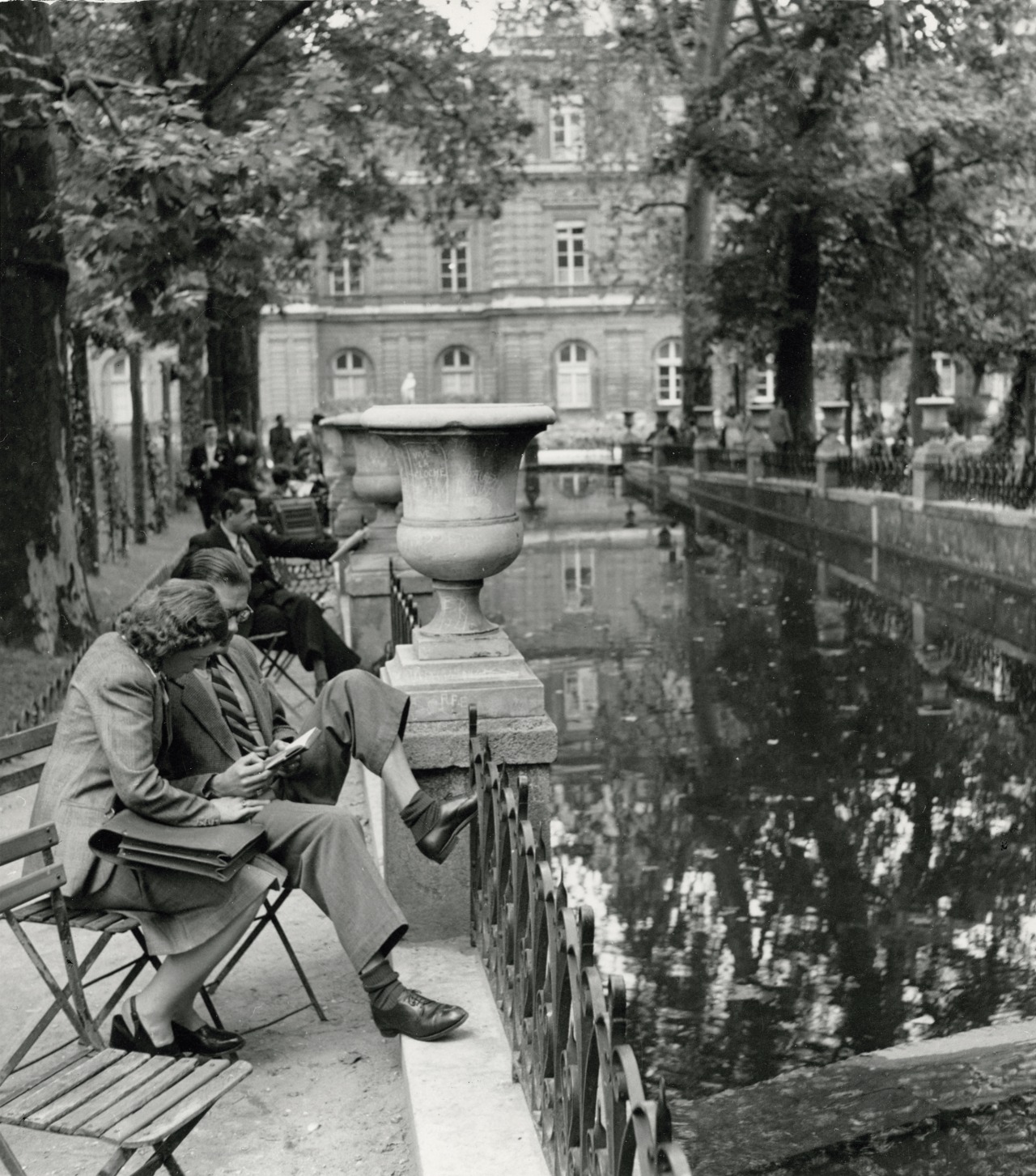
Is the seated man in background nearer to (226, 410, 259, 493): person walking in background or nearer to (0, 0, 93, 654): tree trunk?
(0, 0, 93, 654): tree trunk

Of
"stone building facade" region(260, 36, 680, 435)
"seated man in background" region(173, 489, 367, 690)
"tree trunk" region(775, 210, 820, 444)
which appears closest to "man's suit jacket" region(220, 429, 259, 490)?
"seated man in background" region(173, 489, 367, 690)

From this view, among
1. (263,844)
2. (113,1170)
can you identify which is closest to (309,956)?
(263,844)

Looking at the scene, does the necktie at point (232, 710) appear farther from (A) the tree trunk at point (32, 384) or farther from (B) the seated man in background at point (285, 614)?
(A) the tree trunk at point (32, 384)

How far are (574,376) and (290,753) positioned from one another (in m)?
57.7

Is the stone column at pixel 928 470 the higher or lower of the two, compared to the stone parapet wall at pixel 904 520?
higher

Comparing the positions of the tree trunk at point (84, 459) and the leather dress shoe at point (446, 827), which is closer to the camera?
the leather dress shoe at point (446, 827)

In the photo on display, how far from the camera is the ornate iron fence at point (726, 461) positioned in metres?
31.7

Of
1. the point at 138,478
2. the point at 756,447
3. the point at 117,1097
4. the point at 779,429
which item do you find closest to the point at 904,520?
the point at 779,429

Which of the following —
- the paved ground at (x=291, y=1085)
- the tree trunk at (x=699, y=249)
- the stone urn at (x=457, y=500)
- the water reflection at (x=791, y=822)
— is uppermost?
the tree trunk at (x=699, y=249)

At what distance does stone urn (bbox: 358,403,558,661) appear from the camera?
5422mm

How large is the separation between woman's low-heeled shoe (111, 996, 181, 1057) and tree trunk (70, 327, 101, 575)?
1118cm

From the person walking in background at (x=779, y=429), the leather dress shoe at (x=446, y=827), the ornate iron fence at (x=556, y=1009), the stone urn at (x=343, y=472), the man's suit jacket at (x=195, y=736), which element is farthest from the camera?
the person walking in background at (x=779, y=429)

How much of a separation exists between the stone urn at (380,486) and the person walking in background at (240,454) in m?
5.20

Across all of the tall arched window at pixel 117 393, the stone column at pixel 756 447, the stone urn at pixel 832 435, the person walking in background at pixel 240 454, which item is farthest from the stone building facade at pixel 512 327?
the person walking in background at pixel 240 454
